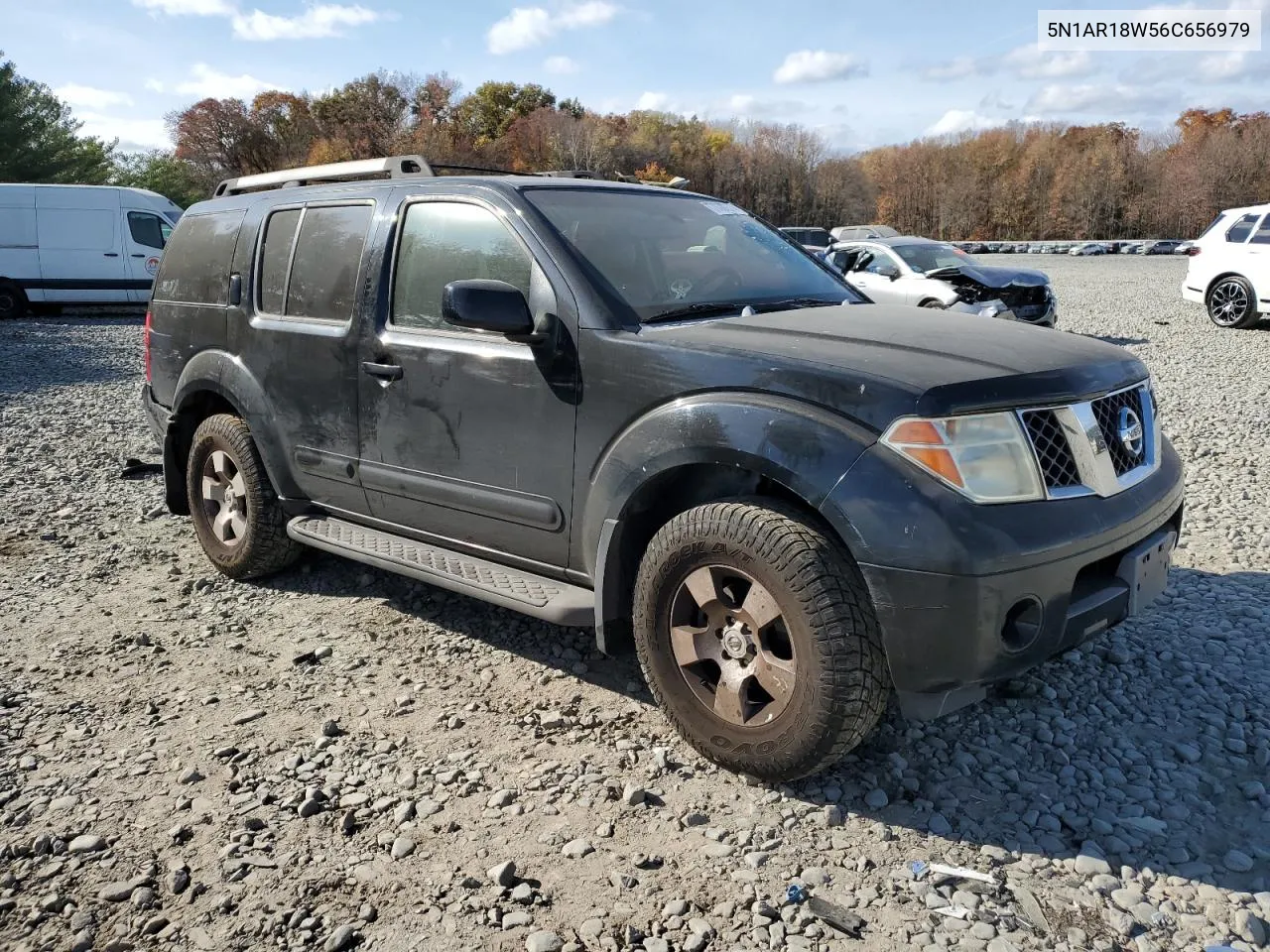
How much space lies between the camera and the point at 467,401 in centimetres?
364

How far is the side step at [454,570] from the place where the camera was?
11.0 ft

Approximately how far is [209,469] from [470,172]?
2042 mm

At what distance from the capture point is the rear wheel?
14.7 m

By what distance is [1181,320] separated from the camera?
17.1 m

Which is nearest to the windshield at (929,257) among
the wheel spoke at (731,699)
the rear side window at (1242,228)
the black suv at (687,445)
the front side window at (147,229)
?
the rear side window at (1242,228)

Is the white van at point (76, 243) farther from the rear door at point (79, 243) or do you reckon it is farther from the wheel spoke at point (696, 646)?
the wheel spoke at point (696, 646)

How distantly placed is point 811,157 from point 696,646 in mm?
96370

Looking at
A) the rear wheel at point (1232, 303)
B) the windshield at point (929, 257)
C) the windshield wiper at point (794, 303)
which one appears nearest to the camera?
the windshield wiper at point (794, 303)

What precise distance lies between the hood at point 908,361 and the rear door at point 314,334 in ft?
5.07

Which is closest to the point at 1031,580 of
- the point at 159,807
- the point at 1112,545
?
the point at 1112,545

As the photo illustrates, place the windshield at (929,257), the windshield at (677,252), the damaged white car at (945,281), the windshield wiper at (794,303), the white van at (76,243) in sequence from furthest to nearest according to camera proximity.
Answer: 1. the white van at (76,243)
2. the windshield at (929,257)
3. the damaged white car at (945,281)
4. the windshield wiper at (794,303)
5. the windshield at (677,252)

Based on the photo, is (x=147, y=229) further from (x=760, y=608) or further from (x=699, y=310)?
(x=760, y=608)

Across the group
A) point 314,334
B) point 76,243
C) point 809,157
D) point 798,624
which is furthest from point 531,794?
point 809,157

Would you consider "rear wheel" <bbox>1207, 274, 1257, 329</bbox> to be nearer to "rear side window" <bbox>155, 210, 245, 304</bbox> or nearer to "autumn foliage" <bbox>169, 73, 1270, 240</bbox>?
"rear side window" <bbox>155, 210, 245, 304</bbox>
